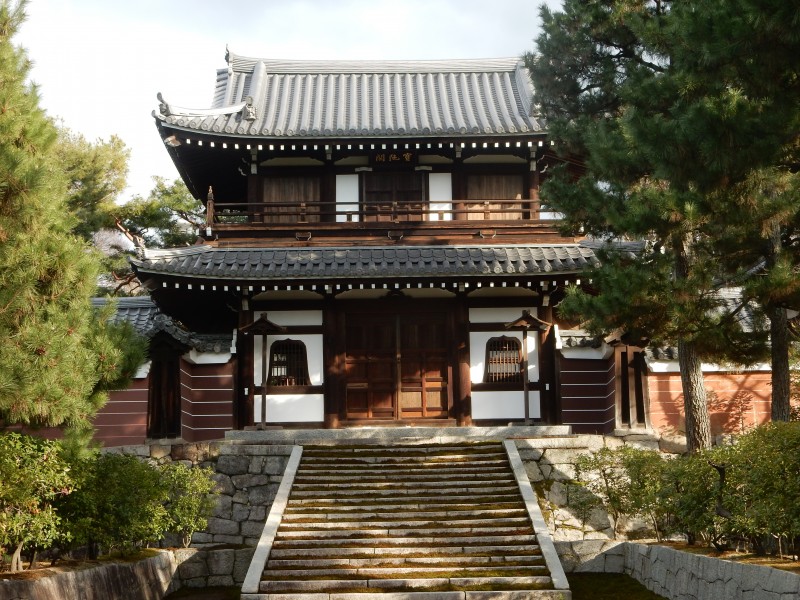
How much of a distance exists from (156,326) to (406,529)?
25.3ft

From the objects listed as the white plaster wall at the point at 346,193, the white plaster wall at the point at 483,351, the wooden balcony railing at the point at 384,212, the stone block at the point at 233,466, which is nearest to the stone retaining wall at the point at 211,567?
the stone block at the point at 233,466

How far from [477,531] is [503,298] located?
7.43 meters

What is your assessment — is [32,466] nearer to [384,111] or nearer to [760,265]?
[760,265]

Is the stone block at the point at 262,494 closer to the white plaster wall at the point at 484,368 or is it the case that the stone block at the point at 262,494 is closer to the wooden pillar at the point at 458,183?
the white plaster wall at the point at 484,368

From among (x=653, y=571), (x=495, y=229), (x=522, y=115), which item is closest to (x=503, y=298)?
(x=495, y=229)

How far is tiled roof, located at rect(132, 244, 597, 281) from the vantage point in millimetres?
19656

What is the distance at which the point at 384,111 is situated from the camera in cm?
2414

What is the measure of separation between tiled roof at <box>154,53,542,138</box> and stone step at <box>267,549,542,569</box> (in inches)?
407

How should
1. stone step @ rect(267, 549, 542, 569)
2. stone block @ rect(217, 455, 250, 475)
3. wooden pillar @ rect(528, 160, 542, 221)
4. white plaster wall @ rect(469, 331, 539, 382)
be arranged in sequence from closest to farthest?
stone step @ rect(267, 549, 542, 569) < stone block @ rect(217, 455, 250, 475) < white plaster wall @ rect(469, 331, 539, 382) < wooden pillar @ rect(528, 160, 542, 221)

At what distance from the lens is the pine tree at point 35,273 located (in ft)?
36.1

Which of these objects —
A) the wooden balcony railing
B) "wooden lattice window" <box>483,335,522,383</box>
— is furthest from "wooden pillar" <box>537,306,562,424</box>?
the wooden balcony railing

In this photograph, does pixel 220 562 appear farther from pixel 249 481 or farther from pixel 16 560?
pixel 16 560

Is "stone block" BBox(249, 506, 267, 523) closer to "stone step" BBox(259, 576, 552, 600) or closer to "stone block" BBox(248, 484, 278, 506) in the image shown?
"stone block" BBox(248, 484, 278, 506)

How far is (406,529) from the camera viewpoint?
14875mm
